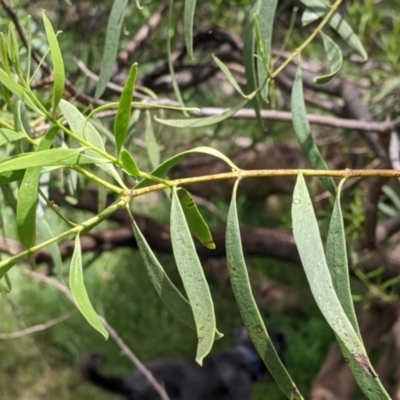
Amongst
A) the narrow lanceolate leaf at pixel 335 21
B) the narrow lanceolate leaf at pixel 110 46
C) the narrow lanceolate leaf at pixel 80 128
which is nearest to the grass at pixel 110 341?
the narrow lanceolate leaf at pixel 335 21

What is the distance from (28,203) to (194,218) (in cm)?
14

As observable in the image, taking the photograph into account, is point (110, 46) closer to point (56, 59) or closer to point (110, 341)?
point (56, 59)

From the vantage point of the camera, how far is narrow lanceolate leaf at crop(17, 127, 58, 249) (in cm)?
40

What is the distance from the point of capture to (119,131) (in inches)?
16.6

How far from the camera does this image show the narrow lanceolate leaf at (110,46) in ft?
2.11

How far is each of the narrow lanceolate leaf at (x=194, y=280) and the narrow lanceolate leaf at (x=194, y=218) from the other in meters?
0.04

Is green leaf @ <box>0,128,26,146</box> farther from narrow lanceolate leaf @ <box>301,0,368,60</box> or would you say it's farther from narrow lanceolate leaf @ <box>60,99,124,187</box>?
narrow lanceolate leaf @ <box>301,0,368,60</box>

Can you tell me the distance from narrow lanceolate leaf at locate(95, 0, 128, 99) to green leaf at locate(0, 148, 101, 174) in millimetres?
262

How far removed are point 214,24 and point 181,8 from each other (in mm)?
96

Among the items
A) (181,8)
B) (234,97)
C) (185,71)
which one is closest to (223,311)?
(234,97)

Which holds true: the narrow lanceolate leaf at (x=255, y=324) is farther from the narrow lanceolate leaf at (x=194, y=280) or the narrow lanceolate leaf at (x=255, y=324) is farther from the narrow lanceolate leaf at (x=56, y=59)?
the narrow lanceolate leaf at (x=56, y=59)

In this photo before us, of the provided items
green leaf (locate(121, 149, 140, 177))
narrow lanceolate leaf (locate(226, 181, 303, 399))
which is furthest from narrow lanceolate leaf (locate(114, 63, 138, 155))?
narrow lanceolate leaf (locate(226, 181, 303, 399))

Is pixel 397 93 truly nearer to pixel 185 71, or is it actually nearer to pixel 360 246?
pixel 360 246

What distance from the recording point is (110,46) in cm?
67
